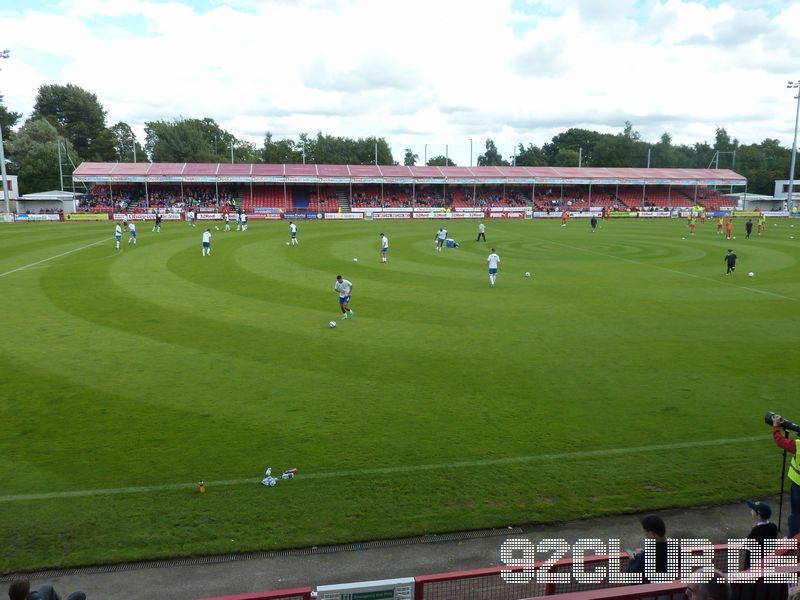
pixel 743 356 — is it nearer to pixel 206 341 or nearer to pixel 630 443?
pixel 630 443

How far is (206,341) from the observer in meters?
16.3

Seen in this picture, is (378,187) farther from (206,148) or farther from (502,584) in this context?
(502,584)

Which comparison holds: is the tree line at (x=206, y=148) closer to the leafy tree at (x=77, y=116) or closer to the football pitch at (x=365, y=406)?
the leafy tree at (x=77, y=116)

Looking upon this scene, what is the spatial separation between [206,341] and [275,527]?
9463mm

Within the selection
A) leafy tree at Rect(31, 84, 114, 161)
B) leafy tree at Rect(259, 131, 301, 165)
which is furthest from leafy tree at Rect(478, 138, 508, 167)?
leafy tree at Rect(31, 84, 114, 161)

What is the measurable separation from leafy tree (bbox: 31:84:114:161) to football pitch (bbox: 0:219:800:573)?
96918 mm

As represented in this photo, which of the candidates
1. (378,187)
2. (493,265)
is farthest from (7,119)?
(493,265)

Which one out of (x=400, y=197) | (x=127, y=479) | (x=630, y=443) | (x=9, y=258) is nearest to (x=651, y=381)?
(x=630, y=443)

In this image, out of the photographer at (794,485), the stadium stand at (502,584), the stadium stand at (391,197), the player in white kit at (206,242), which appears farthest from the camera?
the stadium stand at (391,197)

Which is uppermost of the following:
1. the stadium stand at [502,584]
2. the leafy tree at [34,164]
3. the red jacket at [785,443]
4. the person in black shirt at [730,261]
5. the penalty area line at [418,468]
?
the leafy tree at [34,164]

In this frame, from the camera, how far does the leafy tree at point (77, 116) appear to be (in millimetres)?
108438

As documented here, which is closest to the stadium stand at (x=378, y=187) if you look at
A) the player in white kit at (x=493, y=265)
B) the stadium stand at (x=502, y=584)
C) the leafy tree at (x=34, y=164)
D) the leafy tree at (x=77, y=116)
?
the leafy tree at (x=34, y=164)

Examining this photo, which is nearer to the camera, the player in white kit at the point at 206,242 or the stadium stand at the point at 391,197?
the player in white kit at the point at 206,242

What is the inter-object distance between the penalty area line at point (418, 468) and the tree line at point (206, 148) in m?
93.4
